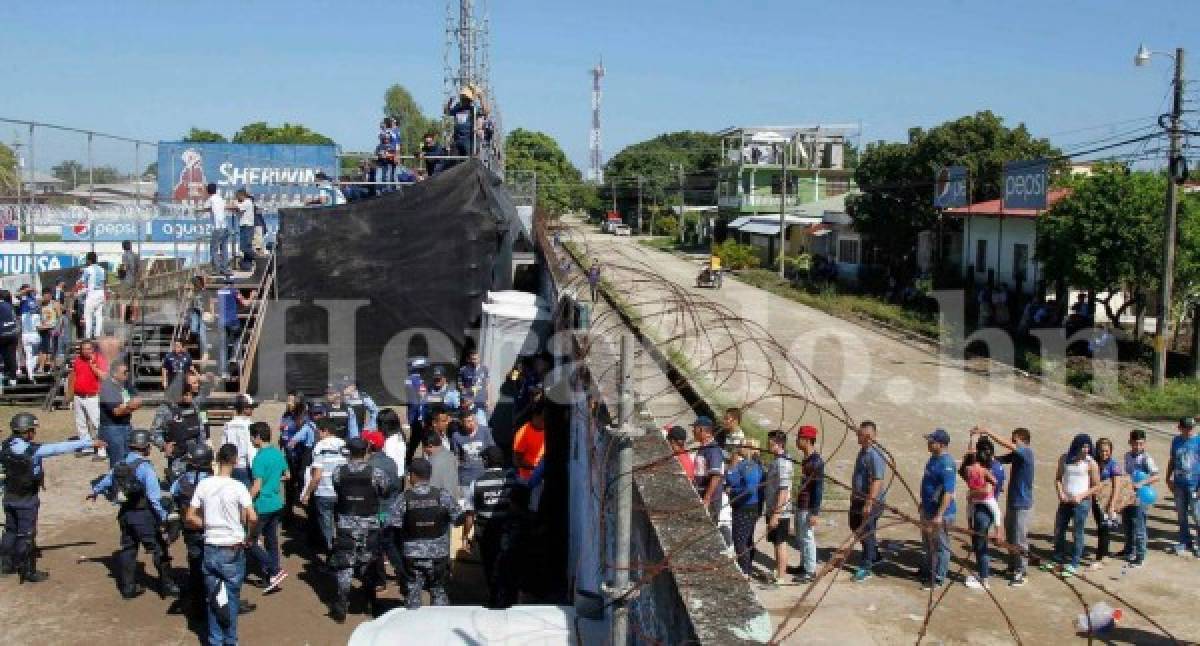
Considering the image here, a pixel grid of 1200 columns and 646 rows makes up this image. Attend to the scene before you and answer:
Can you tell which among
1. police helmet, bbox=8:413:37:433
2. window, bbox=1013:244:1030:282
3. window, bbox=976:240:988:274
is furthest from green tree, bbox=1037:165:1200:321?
police helmet, bbox=8:413:37:433

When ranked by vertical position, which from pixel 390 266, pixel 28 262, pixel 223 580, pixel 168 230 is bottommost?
pixel 223 580

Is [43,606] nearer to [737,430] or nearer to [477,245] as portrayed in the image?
[737,430]

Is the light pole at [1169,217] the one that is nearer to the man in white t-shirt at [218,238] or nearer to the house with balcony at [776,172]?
the man in white t-shirt at [218,238]

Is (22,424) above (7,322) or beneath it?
beneath

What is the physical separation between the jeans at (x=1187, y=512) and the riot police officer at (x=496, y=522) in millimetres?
6386

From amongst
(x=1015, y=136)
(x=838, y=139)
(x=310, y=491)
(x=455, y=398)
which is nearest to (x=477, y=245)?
(x=455, y=398)

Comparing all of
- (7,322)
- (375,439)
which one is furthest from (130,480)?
(7,322)

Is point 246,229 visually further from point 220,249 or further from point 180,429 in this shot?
point 180,429

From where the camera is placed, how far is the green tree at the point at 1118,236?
1962 cm

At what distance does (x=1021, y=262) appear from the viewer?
1054 inches

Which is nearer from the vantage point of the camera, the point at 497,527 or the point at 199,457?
the point at 199,457

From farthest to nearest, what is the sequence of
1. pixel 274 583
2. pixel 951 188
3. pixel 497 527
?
pixel 951 188
pixel 274 583
pixel 497 527

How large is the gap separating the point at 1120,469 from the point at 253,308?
36.4ft

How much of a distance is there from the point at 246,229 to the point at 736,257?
104 feet
